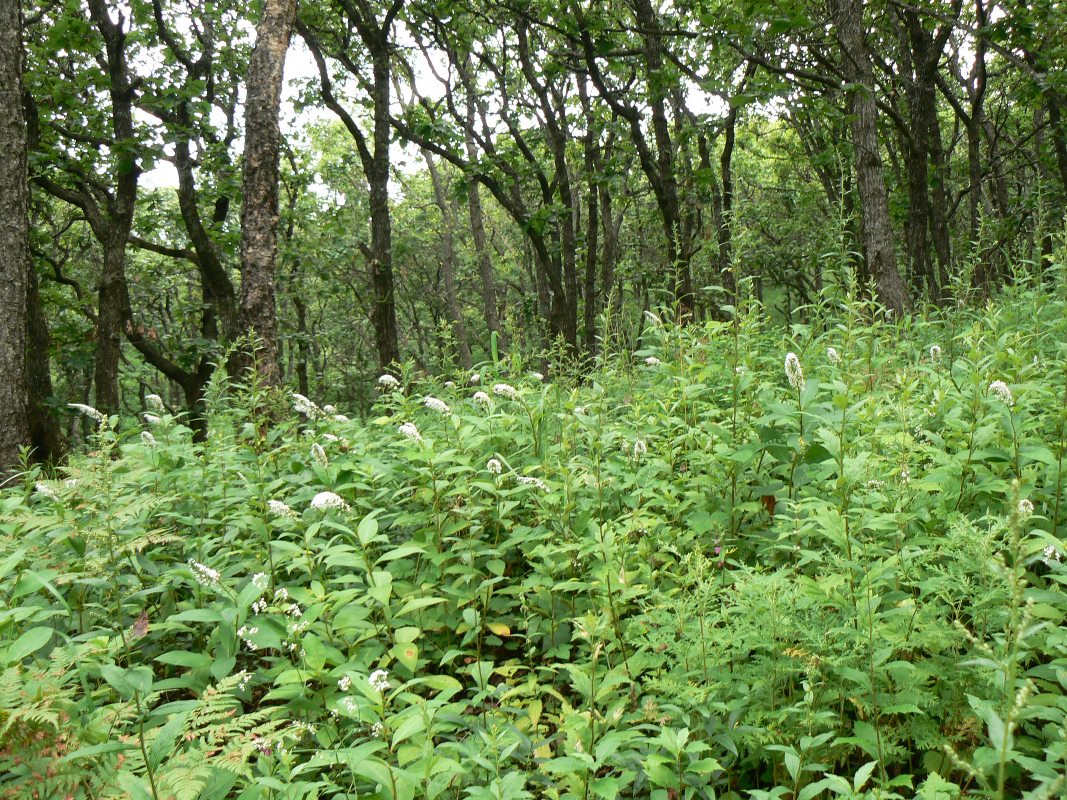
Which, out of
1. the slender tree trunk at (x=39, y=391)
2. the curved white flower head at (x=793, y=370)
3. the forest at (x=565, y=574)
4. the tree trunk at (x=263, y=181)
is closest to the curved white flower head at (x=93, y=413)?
the forest at (x=565, y=574)

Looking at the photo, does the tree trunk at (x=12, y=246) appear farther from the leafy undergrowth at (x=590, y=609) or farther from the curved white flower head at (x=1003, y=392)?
the curved white flower head at (x=1003, y=392)

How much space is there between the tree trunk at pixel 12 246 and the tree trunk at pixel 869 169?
8.37 metres

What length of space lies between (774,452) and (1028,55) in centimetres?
1267

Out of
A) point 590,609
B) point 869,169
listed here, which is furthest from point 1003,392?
point 869,169

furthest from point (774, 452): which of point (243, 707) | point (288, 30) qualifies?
point (288, 30)

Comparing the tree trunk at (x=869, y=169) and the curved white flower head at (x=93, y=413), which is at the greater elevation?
the tree trunk at (x=869, y=169)

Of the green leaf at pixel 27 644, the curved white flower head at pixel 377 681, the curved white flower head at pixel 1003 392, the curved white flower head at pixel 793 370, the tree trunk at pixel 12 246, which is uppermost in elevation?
the tree trunk at pixel 12 246

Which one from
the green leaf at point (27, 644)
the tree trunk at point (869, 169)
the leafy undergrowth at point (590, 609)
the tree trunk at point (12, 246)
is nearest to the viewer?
the leafy undergrowth at point (590, 609)

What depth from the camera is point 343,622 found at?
2.54m

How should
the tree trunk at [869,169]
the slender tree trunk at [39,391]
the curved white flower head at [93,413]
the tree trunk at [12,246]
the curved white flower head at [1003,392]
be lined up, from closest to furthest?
1. the curved white flower head at [1003,392]
2. the curved white flower head at [93,413]
3. the tree trunk at [12,246]
4. the tree trunk at [869,169]
5. the slender tree trunk at [39,391]

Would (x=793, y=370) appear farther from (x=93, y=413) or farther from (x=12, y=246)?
(x=12, y=246)

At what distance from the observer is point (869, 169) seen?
721 cm

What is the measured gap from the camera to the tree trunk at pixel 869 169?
22.9 feet

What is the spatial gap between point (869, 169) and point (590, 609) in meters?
6.70
